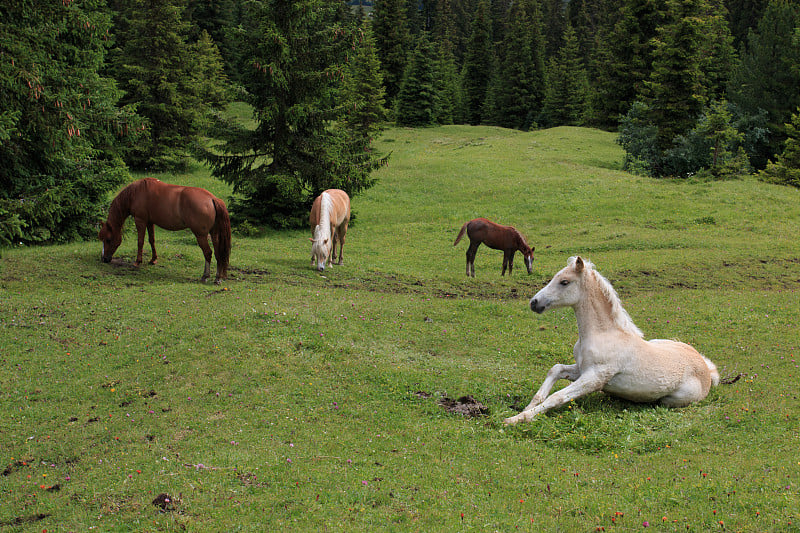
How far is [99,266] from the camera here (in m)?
14.0

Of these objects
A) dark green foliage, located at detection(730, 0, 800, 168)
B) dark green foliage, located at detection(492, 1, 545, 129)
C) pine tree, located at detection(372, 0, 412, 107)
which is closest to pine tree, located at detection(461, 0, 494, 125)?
dark green foliage, located at detection(492, 1, 545, 129)

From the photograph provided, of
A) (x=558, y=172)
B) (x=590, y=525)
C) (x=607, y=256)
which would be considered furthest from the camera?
(x=558, y=172)

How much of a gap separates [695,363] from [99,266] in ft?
43.5

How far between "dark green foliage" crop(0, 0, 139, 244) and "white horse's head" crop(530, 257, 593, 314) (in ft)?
40.2

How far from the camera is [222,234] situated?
13477 mm

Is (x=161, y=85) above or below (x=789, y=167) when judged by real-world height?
above

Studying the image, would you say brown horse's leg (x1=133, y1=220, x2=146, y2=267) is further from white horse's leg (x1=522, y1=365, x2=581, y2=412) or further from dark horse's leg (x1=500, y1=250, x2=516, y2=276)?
white horse's leg (x1=522, y1=365, x2=581, y2=412)

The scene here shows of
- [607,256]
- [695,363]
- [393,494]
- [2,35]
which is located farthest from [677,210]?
[2,35]

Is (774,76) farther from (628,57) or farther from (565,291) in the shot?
(565,291)

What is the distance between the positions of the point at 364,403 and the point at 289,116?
16875mm

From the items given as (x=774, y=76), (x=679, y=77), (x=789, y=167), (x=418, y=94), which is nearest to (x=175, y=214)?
(x=789, y=167)

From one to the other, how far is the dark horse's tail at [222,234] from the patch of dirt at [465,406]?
779 cm

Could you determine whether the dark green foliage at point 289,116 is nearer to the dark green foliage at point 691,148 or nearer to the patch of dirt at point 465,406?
the patch of dirt at point 465,406

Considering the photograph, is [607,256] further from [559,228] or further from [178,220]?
[178,220]
